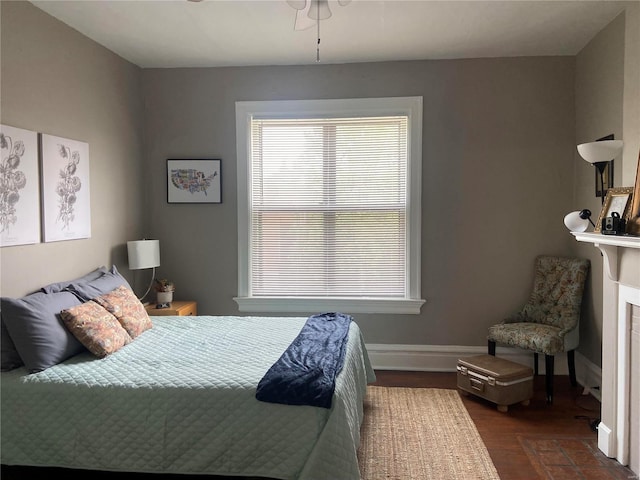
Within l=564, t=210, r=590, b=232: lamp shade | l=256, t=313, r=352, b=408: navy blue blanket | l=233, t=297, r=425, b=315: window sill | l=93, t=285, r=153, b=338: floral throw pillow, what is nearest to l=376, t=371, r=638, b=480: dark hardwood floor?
l=233, t=297, r=425, b=315: window sill

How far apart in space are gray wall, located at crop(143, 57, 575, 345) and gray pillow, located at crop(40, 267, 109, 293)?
1013mm

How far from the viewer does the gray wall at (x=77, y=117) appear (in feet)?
8.91

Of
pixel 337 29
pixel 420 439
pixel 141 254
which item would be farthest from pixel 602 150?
pixel 141 254

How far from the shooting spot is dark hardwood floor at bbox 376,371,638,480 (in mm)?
2510

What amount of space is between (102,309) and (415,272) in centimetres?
249

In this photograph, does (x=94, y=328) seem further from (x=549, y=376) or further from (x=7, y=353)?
(x=549, y=376)

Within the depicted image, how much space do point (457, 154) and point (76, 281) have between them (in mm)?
3126

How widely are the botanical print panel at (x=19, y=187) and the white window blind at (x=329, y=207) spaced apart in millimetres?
1783

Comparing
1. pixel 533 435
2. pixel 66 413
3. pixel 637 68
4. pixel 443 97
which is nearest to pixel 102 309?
pixel 66 413

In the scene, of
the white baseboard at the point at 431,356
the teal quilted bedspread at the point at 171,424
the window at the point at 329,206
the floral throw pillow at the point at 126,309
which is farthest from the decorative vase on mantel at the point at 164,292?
the white baseboard at the point at 431,356

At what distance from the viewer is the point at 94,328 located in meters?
2.65

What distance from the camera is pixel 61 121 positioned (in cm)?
312

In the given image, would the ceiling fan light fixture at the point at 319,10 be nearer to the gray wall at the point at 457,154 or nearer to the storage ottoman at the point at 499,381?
the gray wall at the point at 457,154

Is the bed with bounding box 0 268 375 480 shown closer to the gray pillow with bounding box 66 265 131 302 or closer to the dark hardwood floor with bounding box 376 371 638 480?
the gray pillow with bounding box 66 265 131 302
